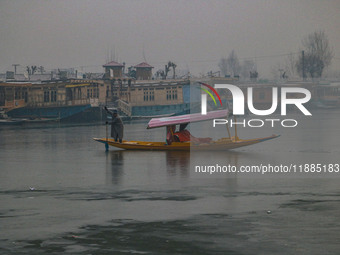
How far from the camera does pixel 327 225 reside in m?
11.5

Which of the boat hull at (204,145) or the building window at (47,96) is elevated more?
the building window at (47,96)

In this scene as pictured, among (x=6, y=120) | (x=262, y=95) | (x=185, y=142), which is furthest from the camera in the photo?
(x=262, y=95)

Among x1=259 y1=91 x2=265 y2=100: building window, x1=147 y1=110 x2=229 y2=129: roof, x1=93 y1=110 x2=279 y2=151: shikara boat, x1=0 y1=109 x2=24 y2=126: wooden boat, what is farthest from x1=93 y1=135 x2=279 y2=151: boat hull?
x1=259 y1=91 x2=265 y2=100: building window

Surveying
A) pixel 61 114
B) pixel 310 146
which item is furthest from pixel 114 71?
pixel 310 146

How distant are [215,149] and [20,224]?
661 inches

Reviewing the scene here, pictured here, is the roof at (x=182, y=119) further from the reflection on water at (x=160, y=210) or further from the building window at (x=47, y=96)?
the building window at (x=47, y=96)

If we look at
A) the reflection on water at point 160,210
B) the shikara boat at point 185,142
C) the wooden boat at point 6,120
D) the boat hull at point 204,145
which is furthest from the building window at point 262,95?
the reflection on water at point 160,210

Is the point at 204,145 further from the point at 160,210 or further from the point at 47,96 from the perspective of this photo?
the point at 47,96

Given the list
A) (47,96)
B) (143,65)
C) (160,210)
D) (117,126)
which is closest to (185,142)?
→ (117,126)

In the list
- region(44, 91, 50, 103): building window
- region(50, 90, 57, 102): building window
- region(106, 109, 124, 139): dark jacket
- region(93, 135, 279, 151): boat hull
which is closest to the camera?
region(93, 135, 279, 151): boat hull

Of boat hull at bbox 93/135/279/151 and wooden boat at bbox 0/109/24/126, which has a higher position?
wooden boat at bbox 0/109/24/126

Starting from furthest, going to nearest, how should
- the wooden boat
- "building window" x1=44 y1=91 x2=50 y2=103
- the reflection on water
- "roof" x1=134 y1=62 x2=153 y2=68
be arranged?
"roof" x1=134 y1=62 x2=153 y2=68 → "building window" x1=44 y1=91 x2=50 y2=103 → the wooden boat → the reflection on water

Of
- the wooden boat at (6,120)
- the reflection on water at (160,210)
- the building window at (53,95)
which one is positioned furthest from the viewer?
the building window at (53,95)

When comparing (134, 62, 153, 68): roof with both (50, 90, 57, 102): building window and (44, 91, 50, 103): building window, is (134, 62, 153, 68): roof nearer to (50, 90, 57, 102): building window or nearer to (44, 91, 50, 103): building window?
(50, 90, 57, 102): building window
